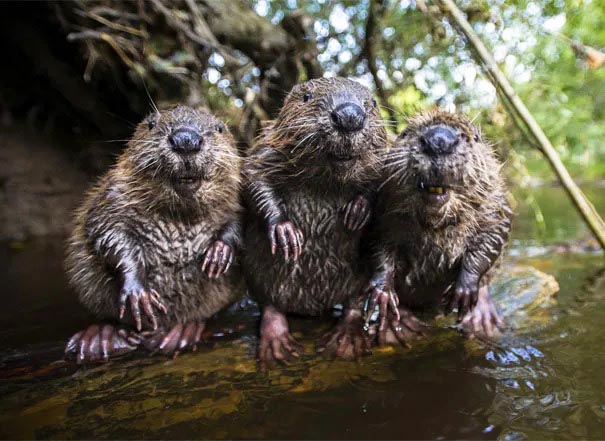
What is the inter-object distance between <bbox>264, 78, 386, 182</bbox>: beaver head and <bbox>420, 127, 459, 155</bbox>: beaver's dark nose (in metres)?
0.30

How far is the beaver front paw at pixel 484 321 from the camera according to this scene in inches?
109

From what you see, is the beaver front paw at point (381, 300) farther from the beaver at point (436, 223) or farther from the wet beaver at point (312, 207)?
the wet beaver at point (312, 207)

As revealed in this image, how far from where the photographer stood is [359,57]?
561 centimetres

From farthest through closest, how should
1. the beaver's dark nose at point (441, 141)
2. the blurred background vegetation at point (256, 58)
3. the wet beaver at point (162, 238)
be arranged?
the blurred background vegetation at point (256, 58), the wet beaver at point (162, 238), the beaver's dark nose at point (441, 141)

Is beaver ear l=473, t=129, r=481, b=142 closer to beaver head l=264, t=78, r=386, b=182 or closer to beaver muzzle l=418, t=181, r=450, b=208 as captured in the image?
beaver muzzle l=418, t=181, r=450, b=208

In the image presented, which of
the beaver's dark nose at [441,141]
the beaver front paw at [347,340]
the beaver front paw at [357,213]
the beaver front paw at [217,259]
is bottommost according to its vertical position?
the beaver front paw at [347,340]

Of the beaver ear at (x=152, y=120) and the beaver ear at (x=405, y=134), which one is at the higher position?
the beaver ear at (x=152, y=120)

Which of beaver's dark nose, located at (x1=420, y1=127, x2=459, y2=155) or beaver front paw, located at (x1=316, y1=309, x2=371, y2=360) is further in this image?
beaver front paw, located at (x1=316, y1=309, x2=371, y2=360)

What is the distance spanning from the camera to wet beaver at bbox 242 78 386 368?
235 cm

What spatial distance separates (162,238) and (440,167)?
1.41 meters

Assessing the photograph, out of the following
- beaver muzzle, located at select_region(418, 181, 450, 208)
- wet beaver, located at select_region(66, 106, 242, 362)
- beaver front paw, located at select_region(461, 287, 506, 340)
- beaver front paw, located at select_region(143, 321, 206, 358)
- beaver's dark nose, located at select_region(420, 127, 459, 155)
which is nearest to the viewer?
beaver's dark nose, located at select_region(420, 127, 459, 155)

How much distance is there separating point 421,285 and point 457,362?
486 millimetres

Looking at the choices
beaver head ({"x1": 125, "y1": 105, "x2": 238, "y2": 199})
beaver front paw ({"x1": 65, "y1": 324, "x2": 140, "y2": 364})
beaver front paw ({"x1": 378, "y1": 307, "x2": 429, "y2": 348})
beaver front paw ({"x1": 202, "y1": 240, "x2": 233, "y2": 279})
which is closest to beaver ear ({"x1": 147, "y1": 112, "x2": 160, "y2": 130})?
beaver head ({"x1": 125, "y1": 105, "x2": 238, "y2": 199})

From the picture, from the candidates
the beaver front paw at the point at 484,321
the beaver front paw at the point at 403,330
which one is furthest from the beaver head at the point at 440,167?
the beaver front paw at the point at 484,321
